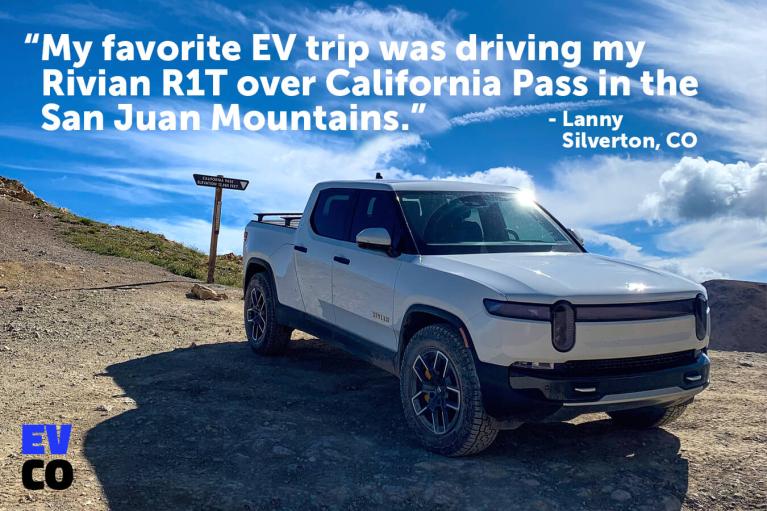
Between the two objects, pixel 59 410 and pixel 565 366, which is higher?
pixel 565 366

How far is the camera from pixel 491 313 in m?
4.86

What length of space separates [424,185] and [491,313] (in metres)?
2.15

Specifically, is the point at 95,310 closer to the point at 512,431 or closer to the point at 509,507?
the point at 512,431

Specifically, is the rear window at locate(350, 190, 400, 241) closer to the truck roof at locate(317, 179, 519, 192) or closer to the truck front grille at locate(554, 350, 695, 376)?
the truck roof at locate(317, 179, 519, 192)

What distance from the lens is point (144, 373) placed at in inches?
318

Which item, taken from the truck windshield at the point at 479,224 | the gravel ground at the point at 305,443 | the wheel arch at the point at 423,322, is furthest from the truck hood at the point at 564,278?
the gravel ground at the point at 305,443

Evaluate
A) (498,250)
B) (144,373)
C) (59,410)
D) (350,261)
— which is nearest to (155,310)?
(144,373)

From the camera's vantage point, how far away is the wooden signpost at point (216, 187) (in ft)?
54.2

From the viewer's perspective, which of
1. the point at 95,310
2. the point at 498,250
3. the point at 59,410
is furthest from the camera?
the point at 95,310

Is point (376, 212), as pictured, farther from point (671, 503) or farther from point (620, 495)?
point (671, 503)

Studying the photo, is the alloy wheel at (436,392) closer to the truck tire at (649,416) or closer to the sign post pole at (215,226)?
the truck tire at (649,416)

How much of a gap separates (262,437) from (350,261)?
177cm

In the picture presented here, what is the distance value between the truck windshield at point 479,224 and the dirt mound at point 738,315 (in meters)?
8.11

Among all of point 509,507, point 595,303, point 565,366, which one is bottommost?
point 509,507
